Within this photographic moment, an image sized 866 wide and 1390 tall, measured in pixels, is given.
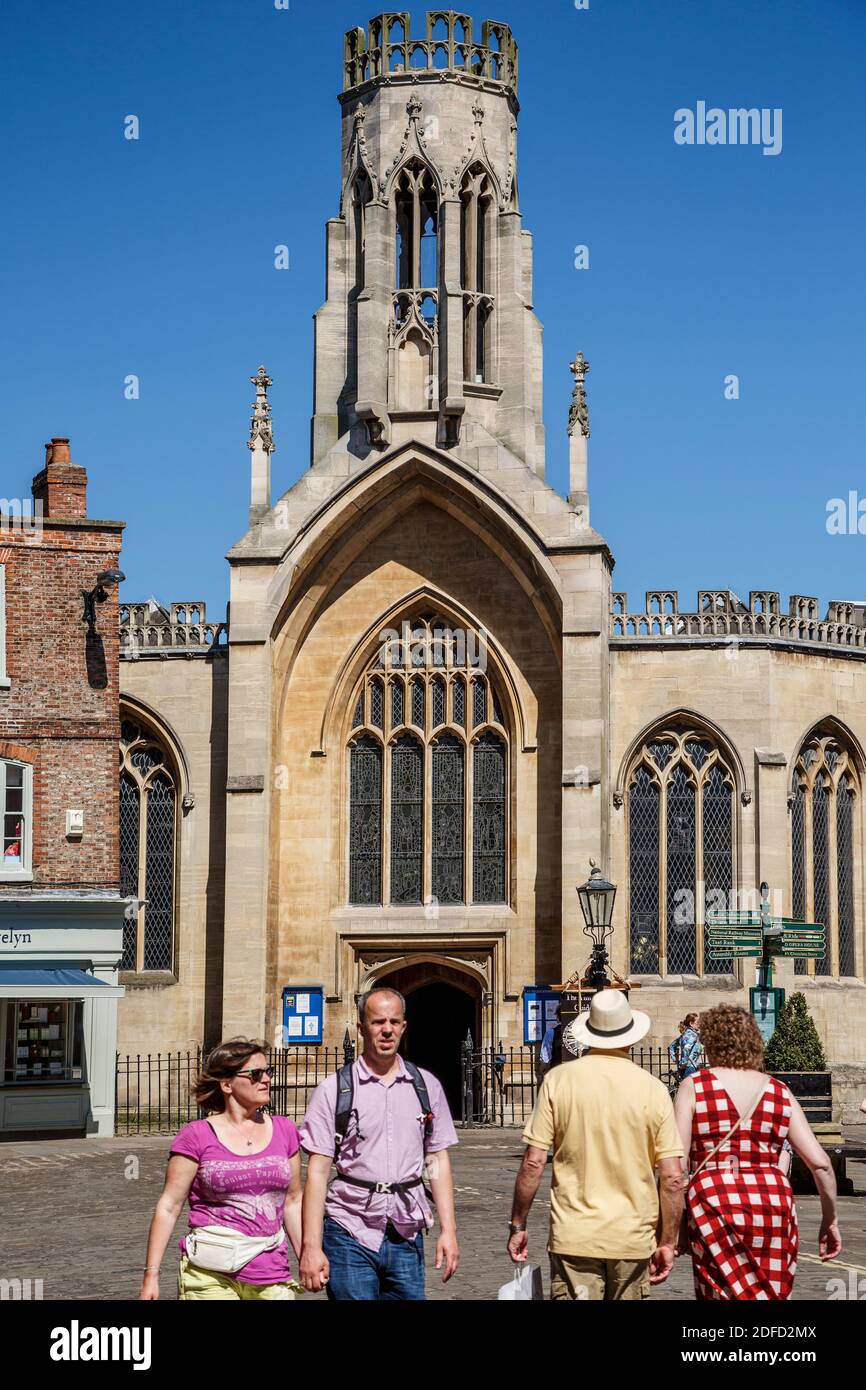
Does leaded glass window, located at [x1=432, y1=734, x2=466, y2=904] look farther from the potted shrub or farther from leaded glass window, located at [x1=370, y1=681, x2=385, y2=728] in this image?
the potted shrub

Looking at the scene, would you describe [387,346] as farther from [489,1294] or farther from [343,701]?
[489,1294]

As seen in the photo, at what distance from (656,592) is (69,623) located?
10.3m

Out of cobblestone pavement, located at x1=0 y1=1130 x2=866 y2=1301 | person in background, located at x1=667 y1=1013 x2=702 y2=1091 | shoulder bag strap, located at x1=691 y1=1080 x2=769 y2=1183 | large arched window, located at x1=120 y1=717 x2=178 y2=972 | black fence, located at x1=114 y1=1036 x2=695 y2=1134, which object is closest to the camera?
shoulder bag strap, located at x1=691 y1=1080 x2=769 y2=1183

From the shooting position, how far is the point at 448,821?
1312 inches

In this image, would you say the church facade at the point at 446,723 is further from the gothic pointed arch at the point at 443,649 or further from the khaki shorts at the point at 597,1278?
the khaki shorts at the point at 597,1278

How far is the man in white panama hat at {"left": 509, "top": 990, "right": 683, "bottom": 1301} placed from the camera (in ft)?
26.0

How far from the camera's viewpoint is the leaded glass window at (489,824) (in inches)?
1299

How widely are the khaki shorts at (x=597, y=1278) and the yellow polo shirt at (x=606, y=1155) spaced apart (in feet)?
0.12

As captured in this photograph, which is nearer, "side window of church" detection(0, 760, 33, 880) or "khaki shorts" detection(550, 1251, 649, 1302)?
"khaki shorts" detection(550, 1251, 649, 1302)

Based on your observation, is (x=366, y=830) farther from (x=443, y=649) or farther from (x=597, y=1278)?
(x=597, y=1278)

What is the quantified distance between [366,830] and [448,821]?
1401 mm

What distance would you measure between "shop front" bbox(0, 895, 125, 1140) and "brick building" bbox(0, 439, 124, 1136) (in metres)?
0.02

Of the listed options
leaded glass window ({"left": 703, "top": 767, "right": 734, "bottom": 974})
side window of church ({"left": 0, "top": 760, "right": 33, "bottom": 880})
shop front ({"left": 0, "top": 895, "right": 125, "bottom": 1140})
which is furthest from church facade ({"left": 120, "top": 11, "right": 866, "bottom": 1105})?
side window of church ({"left": 0, "top": 760, "right": 33, "bottom": 880})

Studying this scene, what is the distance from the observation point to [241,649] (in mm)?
32594
